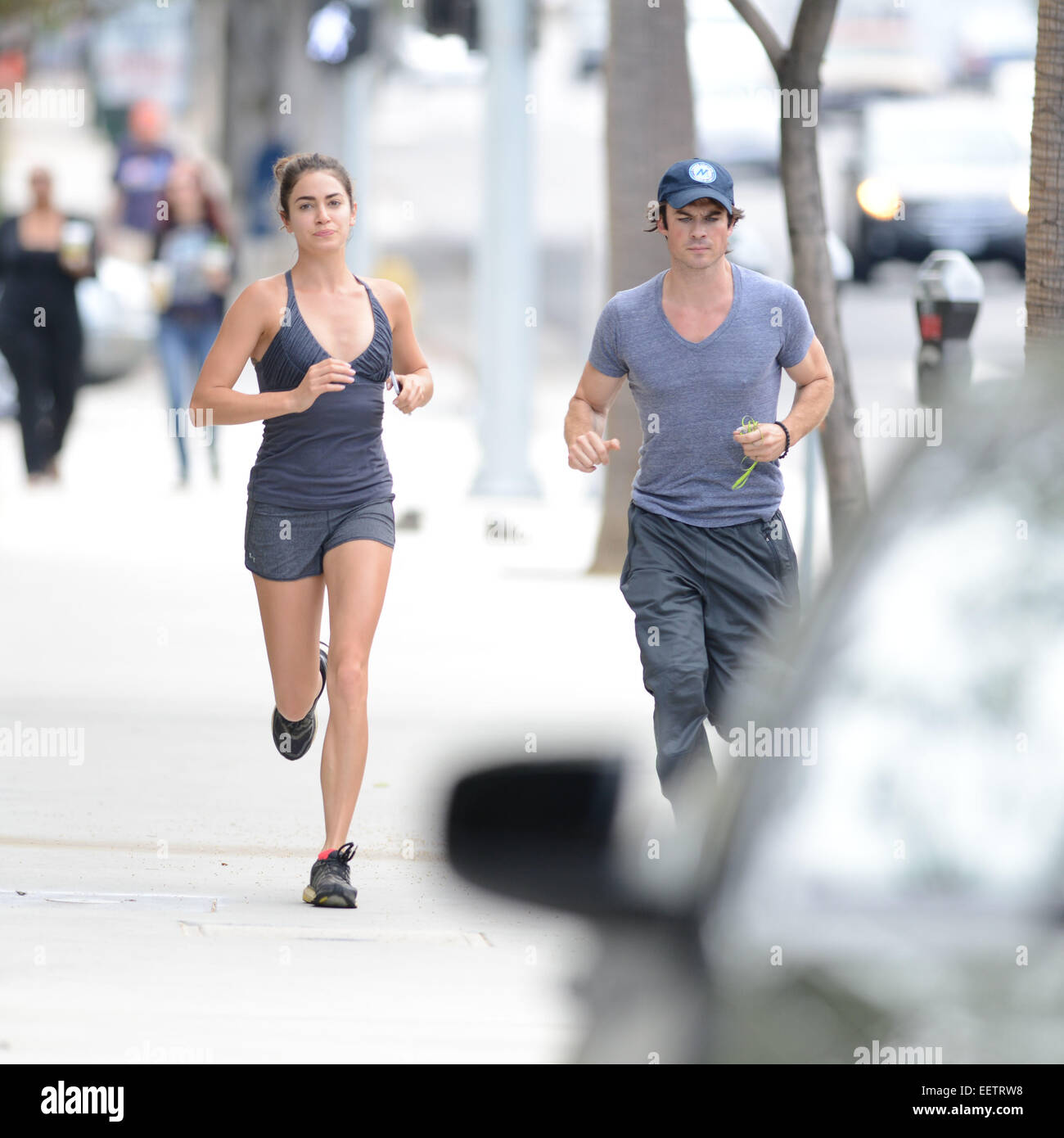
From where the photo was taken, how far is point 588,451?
5496 mm

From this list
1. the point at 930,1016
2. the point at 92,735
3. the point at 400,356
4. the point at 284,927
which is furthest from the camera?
the point at 92,735

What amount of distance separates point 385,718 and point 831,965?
22.3 ft

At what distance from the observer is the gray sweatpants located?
5578 mm

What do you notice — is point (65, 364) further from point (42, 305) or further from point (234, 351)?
point (234, 351)

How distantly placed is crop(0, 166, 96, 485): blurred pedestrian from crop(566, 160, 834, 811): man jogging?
1055 centimetres

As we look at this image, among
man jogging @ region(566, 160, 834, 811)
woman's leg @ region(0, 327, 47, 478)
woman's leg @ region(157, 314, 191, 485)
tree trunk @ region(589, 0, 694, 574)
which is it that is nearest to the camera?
man jogging @ region(566, 160, 834, 811)

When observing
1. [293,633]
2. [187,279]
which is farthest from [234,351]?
[187,279]

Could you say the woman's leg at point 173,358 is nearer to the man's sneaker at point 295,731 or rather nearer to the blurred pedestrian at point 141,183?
the blurred pedestrian at point 141,183

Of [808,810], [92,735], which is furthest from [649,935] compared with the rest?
[92,735]

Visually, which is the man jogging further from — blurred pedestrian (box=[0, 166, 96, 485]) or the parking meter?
blurred pedestrian (box=[0, 166, 96, 485])

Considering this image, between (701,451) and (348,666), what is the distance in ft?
3.42

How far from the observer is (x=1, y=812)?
287 inches

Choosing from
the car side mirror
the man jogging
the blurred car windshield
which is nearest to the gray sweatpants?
the man jogging
